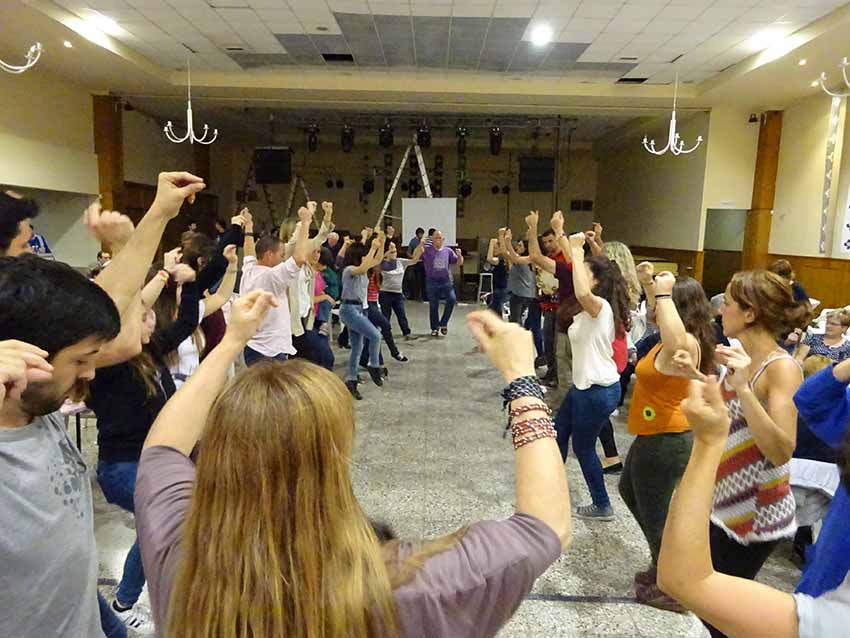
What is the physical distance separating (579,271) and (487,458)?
162 centimetres

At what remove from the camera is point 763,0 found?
6293 millimetres

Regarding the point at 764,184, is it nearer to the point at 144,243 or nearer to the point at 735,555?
the point at 735,555

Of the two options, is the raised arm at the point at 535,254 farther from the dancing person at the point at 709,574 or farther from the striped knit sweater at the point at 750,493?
the dancing person at the point at 709,574

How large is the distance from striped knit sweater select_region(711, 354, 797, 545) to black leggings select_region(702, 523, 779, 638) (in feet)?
0.09

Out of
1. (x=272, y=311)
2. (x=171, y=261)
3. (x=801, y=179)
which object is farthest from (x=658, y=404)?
(x=801, y=179)

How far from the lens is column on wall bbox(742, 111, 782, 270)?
10711mm

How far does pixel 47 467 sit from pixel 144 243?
62 centimetres

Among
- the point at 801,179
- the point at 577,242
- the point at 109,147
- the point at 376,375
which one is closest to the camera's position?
the point at 577,242

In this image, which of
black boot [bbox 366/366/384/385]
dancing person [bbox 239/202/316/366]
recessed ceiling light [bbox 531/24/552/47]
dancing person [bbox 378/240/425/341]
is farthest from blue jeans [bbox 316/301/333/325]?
recessed ceiling light [bbox 531/24/552/47]

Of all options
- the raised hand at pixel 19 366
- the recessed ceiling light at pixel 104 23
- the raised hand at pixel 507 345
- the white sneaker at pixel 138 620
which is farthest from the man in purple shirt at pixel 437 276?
the raised hand at pixel 19 366

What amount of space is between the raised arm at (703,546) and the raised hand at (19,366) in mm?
984

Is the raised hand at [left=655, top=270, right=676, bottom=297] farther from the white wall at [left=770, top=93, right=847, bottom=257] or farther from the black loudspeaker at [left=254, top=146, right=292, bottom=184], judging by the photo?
the black loudspeaker at [left=254, top=146, right=292, bottom=184]

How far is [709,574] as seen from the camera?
0.91 meters

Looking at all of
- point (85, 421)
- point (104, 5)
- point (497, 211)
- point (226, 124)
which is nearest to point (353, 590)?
point (85, 421)
